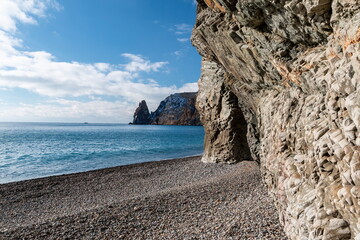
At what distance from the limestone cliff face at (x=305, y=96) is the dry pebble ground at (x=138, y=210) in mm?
1987

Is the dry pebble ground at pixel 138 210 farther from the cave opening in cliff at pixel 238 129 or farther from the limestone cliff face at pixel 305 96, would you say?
the cave opening in cliff at pixel 238 129

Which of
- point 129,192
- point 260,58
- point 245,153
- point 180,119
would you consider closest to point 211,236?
point 260,58

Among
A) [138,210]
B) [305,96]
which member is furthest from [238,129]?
[305,96]

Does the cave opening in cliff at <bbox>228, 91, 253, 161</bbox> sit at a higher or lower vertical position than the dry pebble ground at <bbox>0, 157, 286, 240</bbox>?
higher

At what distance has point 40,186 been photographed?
870 inches

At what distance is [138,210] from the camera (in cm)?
1258

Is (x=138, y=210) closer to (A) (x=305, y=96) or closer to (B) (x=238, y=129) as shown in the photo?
(A) (x=305, y=96)

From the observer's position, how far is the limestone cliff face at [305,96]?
17.3 feet

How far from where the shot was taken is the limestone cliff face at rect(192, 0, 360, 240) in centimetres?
527

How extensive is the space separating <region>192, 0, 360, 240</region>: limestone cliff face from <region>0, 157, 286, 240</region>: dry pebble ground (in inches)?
78.2

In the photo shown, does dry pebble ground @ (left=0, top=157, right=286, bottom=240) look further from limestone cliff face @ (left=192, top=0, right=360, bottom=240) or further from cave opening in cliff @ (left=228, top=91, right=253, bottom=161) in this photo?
cave opening in cliff @ (left=228, top=91, right=253, bottom=161)

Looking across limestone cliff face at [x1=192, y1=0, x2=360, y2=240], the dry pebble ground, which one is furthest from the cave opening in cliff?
limestone cliff face at [x1=192, y1=0, x2=360, y2=240]

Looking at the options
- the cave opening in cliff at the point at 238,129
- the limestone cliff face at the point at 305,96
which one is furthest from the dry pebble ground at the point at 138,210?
the cave opening in cliff at the point at 238,129

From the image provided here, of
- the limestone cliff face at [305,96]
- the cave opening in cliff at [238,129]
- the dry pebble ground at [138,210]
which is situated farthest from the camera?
the cave opening in cliff at [238,129]
